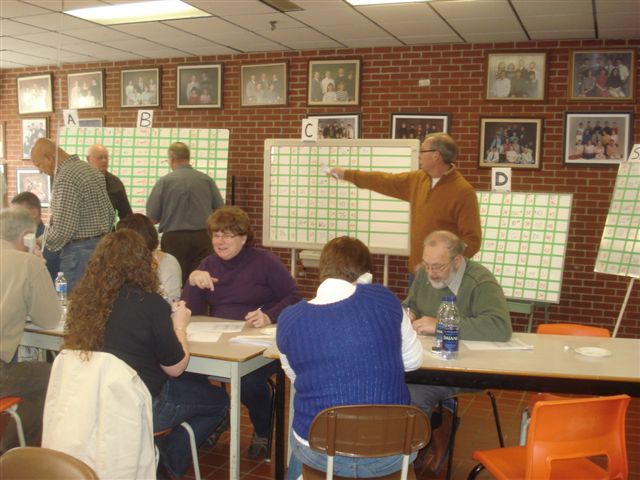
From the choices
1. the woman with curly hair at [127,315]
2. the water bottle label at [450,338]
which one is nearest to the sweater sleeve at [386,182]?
the water bottle label at [450,338]

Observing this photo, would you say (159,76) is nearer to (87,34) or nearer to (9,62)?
(87,34)

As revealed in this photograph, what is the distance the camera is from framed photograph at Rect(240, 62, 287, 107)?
6570 millimetres

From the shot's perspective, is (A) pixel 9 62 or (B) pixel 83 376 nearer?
(B) pixel 83 376

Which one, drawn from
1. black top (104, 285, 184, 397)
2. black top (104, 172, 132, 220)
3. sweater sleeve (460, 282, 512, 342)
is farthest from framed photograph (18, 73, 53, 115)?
sweater sleeve (460, 282, 512, 342)

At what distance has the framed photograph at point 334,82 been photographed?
629 centimetres

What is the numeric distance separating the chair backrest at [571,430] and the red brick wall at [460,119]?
3.89 m

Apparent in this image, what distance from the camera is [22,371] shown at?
9.53ft

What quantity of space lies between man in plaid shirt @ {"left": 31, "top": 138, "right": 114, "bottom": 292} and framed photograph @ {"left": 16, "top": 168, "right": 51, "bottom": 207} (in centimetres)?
385

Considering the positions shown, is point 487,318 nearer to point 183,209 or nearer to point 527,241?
point 527,241

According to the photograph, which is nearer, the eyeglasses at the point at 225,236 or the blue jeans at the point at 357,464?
the blue jeans at the point at 357,464

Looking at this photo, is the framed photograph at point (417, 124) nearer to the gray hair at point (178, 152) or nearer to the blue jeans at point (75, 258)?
the gray hair at point (178, 152)

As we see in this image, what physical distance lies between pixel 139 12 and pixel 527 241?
363 centimetres

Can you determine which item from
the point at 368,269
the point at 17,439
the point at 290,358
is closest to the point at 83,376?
the point at 290,358

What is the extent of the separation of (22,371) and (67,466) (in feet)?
5.47
